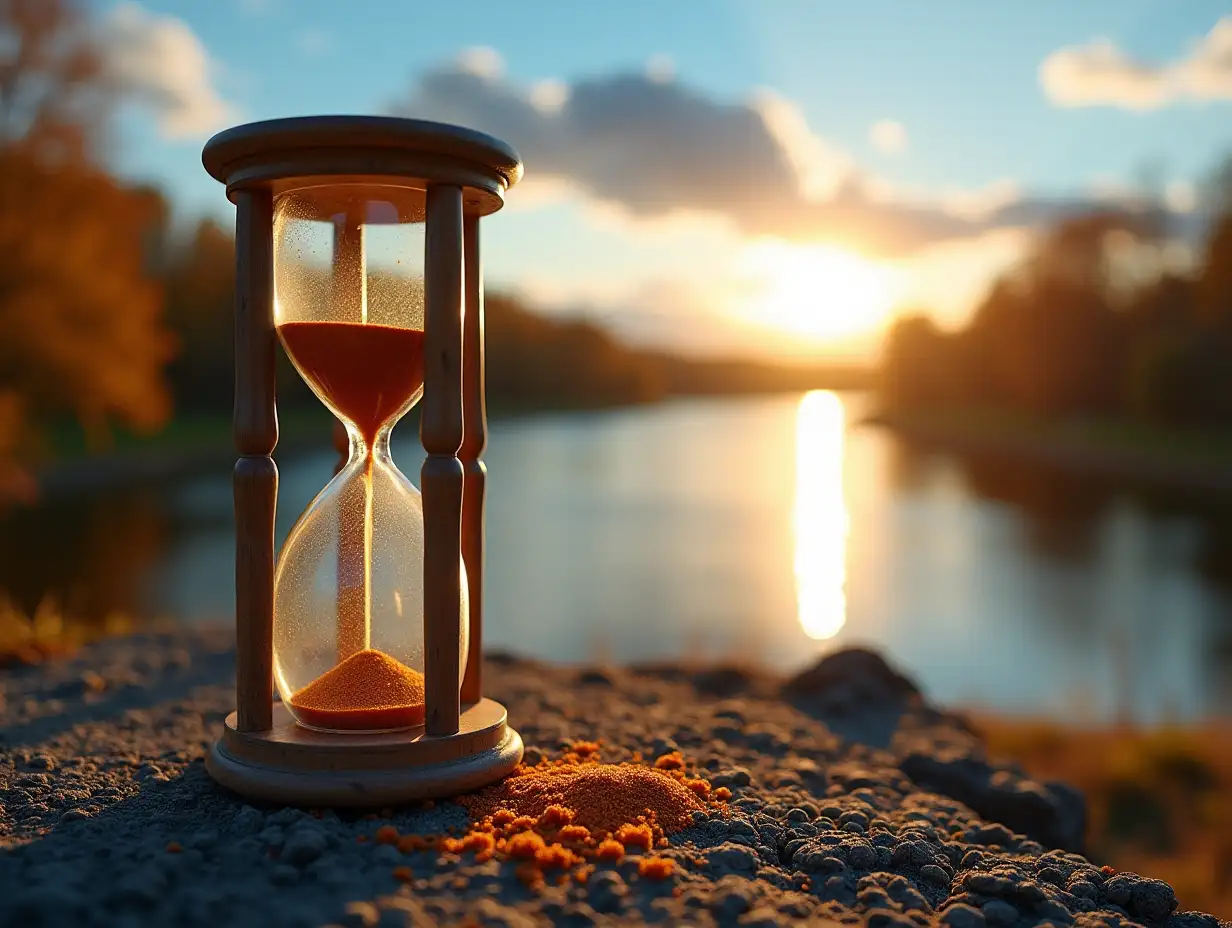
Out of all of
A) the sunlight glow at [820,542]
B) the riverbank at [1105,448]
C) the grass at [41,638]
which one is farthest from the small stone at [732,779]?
the riverbank at [1105,448]

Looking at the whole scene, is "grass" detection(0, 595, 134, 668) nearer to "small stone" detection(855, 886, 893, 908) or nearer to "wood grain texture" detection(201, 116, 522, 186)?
"wood grain texture" detection(201, 116, 522, 186)

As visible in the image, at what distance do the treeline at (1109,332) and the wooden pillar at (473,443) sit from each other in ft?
121

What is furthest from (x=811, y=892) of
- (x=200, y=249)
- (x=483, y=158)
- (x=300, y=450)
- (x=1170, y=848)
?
(x=200, y=249)

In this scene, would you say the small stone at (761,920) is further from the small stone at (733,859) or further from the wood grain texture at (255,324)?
the wood grain texture at (255,324)

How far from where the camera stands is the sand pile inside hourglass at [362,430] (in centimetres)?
350

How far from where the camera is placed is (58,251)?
19906 millimetres

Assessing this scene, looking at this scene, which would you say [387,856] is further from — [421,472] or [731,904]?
[421,472]

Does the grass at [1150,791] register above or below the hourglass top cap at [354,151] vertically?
below

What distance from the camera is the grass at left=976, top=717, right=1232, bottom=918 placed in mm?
6051

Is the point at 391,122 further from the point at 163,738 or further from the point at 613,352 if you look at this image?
the point at 613,352

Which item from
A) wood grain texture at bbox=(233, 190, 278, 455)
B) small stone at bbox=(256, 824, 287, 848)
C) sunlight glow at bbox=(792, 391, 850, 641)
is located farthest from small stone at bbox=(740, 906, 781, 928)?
sunlight glow at bbox=(792, 391, 850, 641)

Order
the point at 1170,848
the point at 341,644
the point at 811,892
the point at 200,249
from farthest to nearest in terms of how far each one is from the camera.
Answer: the point at 200,249
the point at 1170,848
the point at 341,644
the point at 811,892

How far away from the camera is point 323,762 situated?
3551 millimetres

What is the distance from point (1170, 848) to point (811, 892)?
4448 mm
